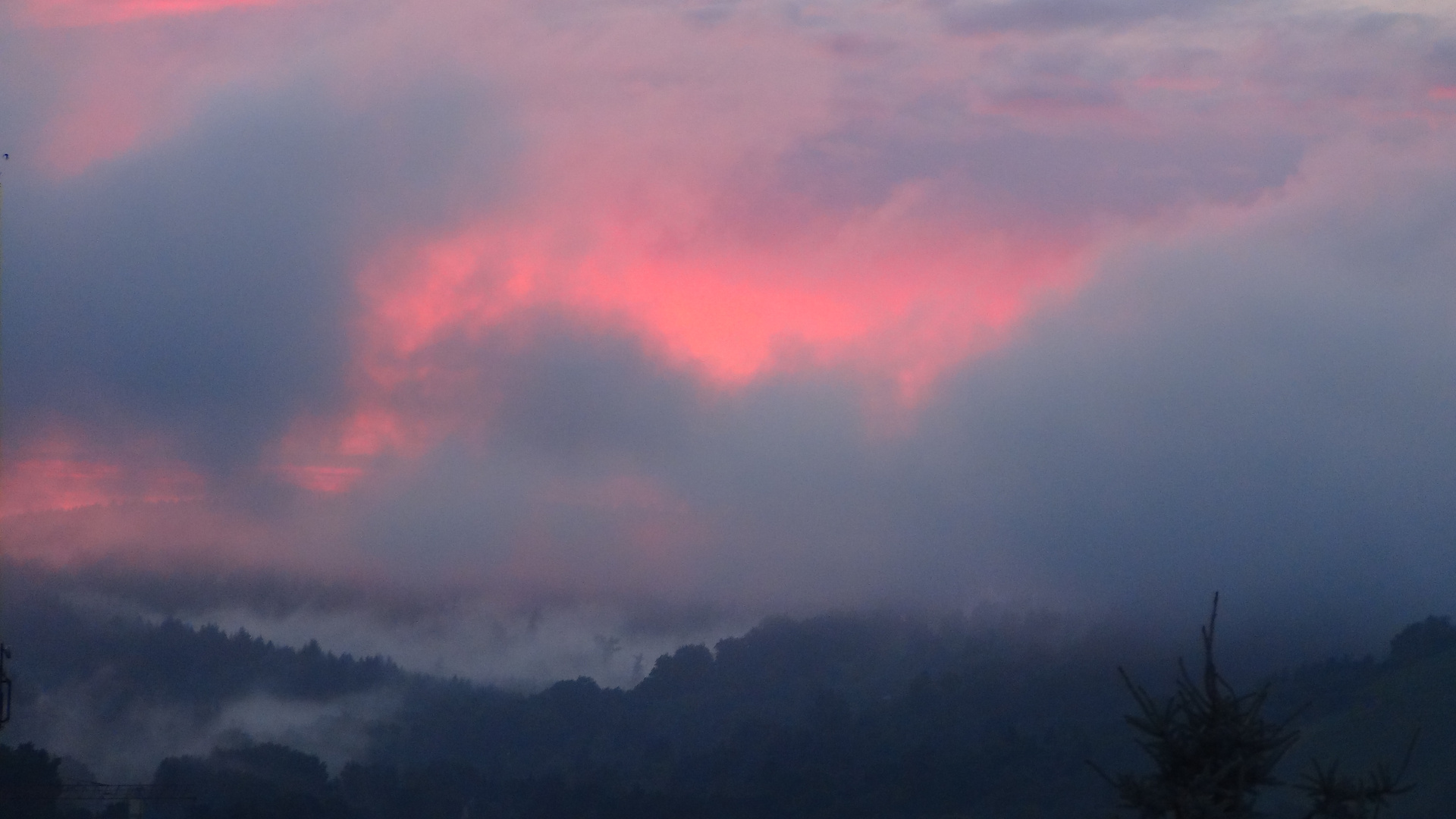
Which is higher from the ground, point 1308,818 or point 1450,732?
point 1450,732

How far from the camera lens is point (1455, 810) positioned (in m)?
152

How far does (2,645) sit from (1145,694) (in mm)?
45060

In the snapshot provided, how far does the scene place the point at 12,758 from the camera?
147 m

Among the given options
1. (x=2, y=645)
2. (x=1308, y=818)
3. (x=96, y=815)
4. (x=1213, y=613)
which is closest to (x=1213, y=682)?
(x=1213, y=613)

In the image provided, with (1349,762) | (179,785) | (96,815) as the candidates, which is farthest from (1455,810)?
(179,785)

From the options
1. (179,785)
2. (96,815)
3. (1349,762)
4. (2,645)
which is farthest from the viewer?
(179,785)

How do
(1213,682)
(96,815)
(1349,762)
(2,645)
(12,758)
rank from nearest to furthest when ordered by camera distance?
1. (1213,682)
2. (2,645)
3. (12,758)
4. (96,815)
5. (1349,762)

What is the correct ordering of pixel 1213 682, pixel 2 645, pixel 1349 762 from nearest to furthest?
1. pixel 1213 682
2. pixel 2 645
3. pixel 1349 762

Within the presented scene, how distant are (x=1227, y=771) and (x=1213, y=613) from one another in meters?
2.57

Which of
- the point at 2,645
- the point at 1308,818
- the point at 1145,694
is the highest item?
the point at 2,645

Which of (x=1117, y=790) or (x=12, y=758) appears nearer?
(x=1117, y=790)

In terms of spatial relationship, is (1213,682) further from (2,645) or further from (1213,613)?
(2,645)

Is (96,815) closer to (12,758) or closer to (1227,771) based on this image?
(12,758)

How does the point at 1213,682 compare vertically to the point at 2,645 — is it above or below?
below
